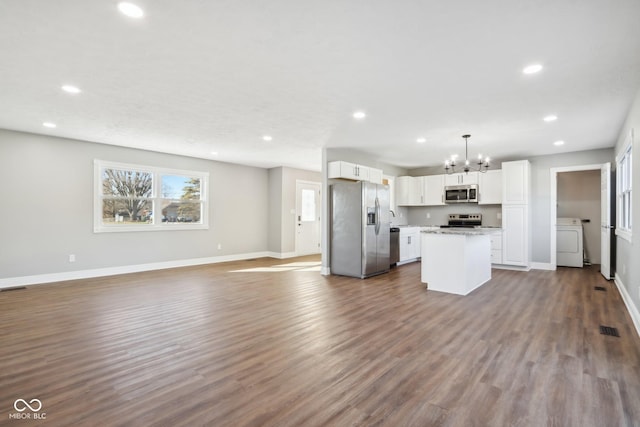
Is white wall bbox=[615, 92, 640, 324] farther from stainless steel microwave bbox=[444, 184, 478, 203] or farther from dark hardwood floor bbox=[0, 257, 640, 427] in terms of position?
stainless steel microwave bbox=[444, 184, 478, 203]

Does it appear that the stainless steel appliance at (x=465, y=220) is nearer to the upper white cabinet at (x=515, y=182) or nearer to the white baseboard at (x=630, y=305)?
the upper white cabinet at (x=515, y=182)

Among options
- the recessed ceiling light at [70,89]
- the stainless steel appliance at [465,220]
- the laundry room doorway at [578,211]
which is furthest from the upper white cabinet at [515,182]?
the recessed ceiling light at [70,89]

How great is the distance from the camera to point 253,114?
4.24 meters

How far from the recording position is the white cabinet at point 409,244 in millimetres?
7293

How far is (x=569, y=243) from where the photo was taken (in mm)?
Result: 7059

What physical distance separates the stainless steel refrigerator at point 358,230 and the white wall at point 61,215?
3565 millimetres

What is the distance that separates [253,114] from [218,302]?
259 cm

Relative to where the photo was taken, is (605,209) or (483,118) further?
(605,209)

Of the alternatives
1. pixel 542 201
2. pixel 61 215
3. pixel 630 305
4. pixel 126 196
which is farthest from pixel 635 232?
pixel 61 215

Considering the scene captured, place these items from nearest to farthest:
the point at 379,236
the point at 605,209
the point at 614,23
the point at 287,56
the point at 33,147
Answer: the point at 614,23 < the point at 287,56 < the point at 33,147 < the point at 605,209 < the point at 379,236

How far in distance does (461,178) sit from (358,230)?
3.54 m

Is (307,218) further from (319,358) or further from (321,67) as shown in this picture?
(319,358)

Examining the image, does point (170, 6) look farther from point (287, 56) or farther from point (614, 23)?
point (614, 23)

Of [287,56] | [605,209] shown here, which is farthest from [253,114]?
[605,209]
